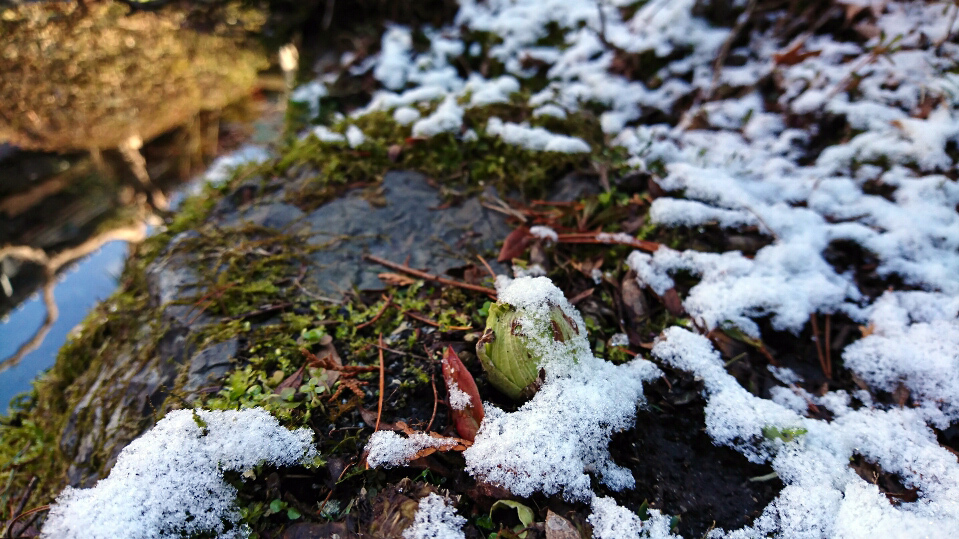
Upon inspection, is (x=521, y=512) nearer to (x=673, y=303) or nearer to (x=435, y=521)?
(x=435, y=521)

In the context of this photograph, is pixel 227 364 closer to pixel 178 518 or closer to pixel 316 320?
pixel 316 320

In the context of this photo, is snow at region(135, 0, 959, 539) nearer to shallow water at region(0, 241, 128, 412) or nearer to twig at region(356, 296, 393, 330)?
twig at region(356, 296, 393, 330)

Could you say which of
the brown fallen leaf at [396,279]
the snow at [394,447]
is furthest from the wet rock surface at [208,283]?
the snow at [394,447]

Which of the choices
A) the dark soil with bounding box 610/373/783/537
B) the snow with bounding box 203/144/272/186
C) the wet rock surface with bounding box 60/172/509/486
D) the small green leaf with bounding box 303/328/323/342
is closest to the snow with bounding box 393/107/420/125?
the wet rock surface with bounding box 60/172/509/486

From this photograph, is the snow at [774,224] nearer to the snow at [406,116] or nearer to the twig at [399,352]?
the snow at [406,116]

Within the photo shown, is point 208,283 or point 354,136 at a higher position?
point 354,136

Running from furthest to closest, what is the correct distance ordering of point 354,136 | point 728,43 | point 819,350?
point 728,43, point 354,136, point 819,350

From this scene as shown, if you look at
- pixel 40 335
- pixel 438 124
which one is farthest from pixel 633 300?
pixel 40 335
